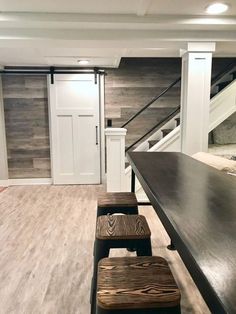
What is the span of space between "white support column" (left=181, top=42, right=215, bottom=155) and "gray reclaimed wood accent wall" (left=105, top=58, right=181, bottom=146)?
66.4 inches

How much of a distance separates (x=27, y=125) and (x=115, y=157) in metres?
2.12

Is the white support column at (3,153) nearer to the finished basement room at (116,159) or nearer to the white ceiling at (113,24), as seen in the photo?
the finished basement room at (116,159)

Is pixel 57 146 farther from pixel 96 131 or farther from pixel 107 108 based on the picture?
pixel 107 108

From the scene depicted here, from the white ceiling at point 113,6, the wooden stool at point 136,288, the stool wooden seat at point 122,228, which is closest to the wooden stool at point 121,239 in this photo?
the stool wooden seat at point 122,228

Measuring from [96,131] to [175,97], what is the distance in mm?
1650

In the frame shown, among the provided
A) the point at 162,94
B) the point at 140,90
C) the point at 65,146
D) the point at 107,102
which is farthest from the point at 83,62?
the point at 65,146

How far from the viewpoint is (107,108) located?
16.7ft

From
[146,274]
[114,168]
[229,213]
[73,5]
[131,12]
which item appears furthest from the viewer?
[114,168]

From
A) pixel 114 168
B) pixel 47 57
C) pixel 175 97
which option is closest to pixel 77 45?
pixel 47 57

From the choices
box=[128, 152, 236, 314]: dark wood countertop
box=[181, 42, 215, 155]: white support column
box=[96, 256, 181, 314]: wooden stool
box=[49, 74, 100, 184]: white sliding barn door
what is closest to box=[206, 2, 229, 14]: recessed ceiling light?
box=[181, 42, 215, 155]: white support column

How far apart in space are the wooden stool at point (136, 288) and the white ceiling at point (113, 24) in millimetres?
2161

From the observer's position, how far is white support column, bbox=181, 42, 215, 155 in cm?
315

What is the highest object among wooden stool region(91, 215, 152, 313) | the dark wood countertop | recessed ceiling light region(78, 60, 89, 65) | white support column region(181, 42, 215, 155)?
recessed ceiling light region(78, 60, 89, 65)

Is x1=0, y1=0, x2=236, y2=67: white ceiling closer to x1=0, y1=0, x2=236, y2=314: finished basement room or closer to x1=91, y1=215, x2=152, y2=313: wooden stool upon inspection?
x1=0, y1=0, x2=236, y2=314: finished basement room
